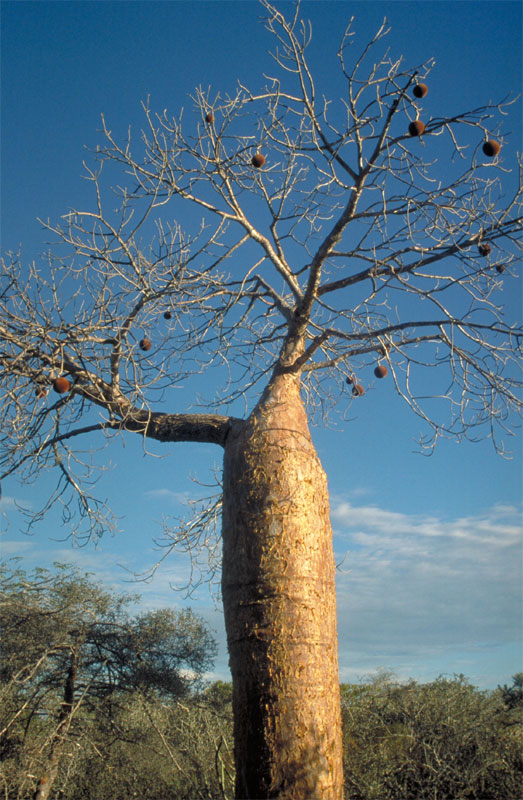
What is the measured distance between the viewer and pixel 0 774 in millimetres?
4312

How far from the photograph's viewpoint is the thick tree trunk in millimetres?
3006

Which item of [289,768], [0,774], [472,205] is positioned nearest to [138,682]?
[0,774]

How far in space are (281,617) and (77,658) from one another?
3437mm

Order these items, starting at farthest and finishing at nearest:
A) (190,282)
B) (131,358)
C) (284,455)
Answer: (190,282)
(131,358)
(284,455)

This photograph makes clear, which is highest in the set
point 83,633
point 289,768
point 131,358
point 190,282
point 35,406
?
point 190,282

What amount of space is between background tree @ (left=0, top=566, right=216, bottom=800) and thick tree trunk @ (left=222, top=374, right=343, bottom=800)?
2.60 metres

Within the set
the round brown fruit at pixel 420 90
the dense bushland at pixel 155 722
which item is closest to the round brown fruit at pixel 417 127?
the round brown fruit at pixel 420 90

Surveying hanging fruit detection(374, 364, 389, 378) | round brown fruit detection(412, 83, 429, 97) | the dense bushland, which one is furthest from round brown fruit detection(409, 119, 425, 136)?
the dense bushland

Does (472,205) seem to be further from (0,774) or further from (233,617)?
(0,774)

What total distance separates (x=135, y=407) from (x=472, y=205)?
2.90 metres

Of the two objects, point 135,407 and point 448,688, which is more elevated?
point 135,407

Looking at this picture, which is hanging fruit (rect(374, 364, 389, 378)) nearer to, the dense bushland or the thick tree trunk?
the thick tree trunk

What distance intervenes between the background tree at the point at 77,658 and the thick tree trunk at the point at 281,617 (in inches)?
102

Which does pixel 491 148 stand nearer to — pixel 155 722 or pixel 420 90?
pixel 420 90
